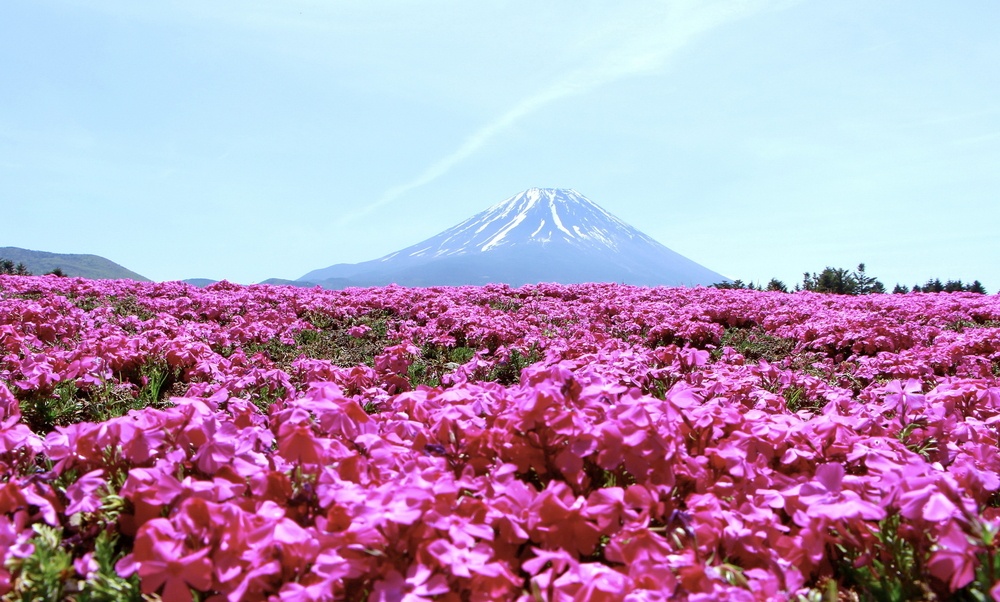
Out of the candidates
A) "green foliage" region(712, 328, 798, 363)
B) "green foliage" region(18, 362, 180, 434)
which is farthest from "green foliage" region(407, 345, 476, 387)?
"green foliage" region(712, 328, 798, 363)

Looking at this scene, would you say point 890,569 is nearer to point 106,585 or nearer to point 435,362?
point 106,585

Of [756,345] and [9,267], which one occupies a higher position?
[9,267]

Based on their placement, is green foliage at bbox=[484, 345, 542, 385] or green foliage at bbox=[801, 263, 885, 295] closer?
green foliage at bbox=[484, 345, 542, 385]

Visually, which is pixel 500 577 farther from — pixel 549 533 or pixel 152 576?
pixel 152 576

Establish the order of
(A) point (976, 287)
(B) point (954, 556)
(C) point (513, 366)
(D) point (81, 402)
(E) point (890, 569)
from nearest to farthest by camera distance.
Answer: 1. (B) point (954, 556)
2. (E) point (890, 569)
3. (D) point (81, 402)
4. (C) point (513, 366)
5. (A) point (976, 287)

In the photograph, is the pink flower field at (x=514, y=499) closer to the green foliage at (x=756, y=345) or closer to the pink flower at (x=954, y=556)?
the pink flower at (x=954, y=556)

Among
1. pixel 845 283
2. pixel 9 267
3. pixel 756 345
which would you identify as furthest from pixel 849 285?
pixel 9 267

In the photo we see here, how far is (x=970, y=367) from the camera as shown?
5691 millimetres

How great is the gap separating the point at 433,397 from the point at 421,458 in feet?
2.15

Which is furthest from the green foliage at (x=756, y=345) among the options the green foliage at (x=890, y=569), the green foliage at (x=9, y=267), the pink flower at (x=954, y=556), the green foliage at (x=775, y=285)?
the green foliage at (x=9, y=267)

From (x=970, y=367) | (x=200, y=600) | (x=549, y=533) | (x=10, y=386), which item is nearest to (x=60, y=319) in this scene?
(x=10, y=386)

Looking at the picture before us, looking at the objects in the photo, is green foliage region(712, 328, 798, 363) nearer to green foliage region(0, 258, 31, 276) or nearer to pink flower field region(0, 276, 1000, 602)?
pink flower field region(0, 276, 1000, 602)

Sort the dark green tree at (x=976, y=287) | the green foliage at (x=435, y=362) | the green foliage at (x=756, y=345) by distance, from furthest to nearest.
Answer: the dark green tree at (x=976, y=287), the green foliage at (x=756, y=345), the green foliage at (x=435, y=362)

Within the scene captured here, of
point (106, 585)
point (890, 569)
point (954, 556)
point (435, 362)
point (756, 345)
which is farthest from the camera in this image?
point (756, 345)
